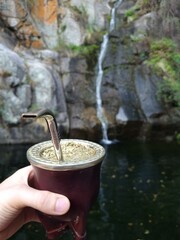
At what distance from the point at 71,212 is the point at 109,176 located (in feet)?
18.2

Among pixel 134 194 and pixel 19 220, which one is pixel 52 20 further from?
pixel 19 220

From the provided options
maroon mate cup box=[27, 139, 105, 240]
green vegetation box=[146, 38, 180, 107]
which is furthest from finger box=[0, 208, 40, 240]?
green vegetation box=[146, 38, 180, 107]

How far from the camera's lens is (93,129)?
30.1ft

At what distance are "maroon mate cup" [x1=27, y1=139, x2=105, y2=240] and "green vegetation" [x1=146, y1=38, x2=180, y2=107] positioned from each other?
24.9 feet

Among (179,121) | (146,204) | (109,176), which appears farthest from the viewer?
(179,121)

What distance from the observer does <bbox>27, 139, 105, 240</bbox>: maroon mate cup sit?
105 cm

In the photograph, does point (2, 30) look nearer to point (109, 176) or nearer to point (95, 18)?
point (95, 18)

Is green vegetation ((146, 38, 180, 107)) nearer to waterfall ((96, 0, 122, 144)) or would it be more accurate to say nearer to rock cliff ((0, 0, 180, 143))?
rock cliff ((0, 0, 180, 143))

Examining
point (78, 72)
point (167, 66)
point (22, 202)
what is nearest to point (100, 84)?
point (78, 72)

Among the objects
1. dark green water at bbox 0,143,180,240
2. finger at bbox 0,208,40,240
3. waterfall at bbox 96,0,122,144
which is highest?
finger at bbox 0,208,40,240

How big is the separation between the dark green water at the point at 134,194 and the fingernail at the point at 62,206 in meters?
3.68

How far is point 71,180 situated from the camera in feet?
3.47

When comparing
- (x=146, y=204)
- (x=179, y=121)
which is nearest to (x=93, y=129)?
(x=179, y=121)

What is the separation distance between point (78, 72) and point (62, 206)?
889 cm
